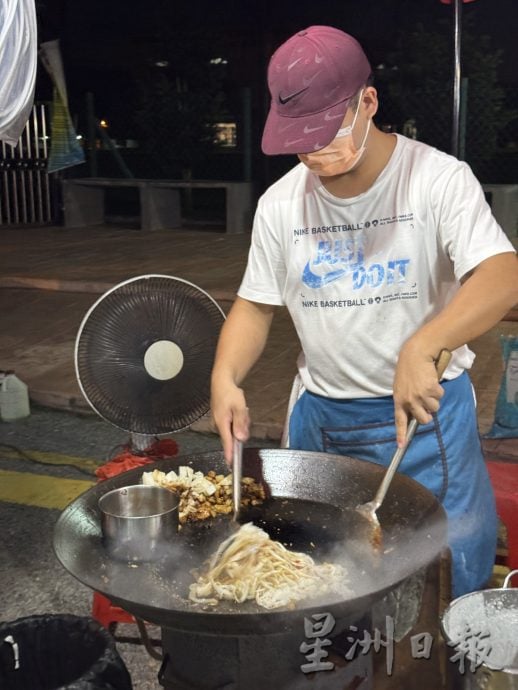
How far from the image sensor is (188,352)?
3596 mm

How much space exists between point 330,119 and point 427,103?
1125 centimetres

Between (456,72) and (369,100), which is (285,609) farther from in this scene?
(456,72)

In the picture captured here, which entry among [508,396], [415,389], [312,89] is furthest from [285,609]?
[508,396]

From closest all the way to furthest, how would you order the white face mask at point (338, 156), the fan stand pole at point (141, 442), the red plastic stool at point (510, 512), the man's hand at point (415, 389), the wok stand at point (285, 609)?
the wok stand at point (285, 609), the man's hand at point (415, 389), the white face mask at point (338, 156), the red plastic stool at point (510, 512), the fan stand pole at point (141, 442)

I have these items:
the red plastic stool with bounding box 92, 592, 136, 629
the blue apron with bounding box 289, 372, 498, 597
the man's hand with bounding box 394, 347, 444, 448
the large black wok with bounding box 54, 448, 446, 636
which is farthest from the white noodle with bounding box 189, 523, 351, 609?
the red plastic stool with bounding box 92, 592, 136, 629

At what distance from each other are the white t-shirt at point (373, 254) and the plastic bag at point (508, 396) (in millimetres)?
2291

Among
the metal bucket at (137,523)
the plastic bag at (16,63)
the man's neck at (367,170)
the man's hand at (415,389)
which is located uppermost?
the plastic bag at (16,63)

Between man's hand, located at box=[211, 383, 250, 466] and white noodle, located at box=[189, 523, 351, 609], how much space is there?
32 cm

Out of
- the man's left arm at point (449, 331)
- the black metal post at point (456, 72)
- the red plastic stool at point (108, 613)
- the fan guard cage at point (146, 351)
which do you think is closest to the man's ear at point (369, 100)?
the man's left arm at point (449, 331)

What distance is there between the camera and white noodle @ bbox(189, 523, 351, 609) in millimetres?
2270

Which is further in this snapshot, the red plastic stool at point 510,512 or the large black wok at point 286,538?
the red plastic stool at point 510,512

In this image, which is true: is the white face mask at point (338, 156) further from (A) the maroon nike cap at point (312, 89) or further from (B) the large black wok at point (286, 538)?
(B) the large black wok at point (286, 538)

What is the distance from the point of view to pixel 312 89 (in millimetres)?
2432

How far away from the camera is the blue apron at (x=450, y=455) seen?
289 centimetres
